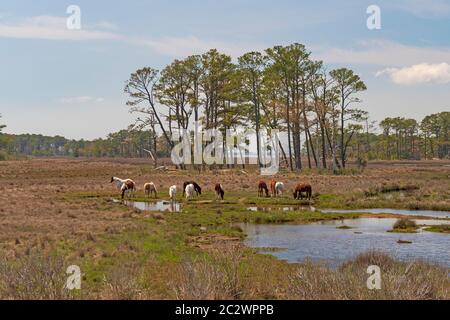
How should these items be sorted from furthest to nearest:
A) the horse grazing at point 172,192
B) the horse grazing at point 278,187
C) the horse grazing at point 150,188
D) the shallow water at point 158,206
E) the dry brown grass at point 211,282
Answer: the horse grazing at point 278,187 < the horse grazing at point 150,188 < the horse grazing at point 172,192 < the shallow water at point 158,206 < the dry brown grass at point 211,282

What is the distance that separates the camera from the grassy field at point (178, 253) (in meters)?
9.95

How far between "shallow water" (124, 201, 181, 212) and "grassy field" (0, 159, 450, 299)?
0.85 m

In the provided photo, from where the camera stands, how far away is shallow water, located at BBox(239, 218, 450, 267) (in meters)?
17.6

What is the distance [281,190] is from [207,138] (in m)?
33.4

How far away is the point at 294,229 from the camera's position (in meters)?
24.5

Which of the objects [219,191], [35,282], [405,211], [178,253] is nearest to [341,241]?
[178,253]

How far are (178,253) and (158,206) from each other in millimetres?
15749

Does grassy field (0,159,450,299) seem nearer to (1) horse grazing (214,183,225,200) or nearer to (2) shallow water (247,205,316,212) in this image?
(2) shallow water (247,205,316,212)

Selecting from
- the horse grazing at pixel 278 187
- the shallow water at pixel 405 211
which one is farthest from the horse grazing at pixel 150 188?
the shallow water at pixel 405 211

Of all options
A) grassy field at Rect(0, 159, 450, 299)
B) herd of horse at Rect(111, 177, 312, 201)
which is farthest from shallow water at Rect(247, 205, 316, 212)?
herd of horse at Rect(111, 177, 312, 201)

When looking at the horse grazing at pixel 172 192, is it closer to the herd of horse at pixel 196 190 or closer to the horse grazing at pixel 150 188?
the herd of horse at pixel 196 190

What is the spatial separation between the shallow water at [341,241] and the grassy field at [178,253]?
1.32 meters

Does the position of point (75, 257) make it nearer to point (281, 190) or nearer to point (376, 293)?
point (376, 293)
